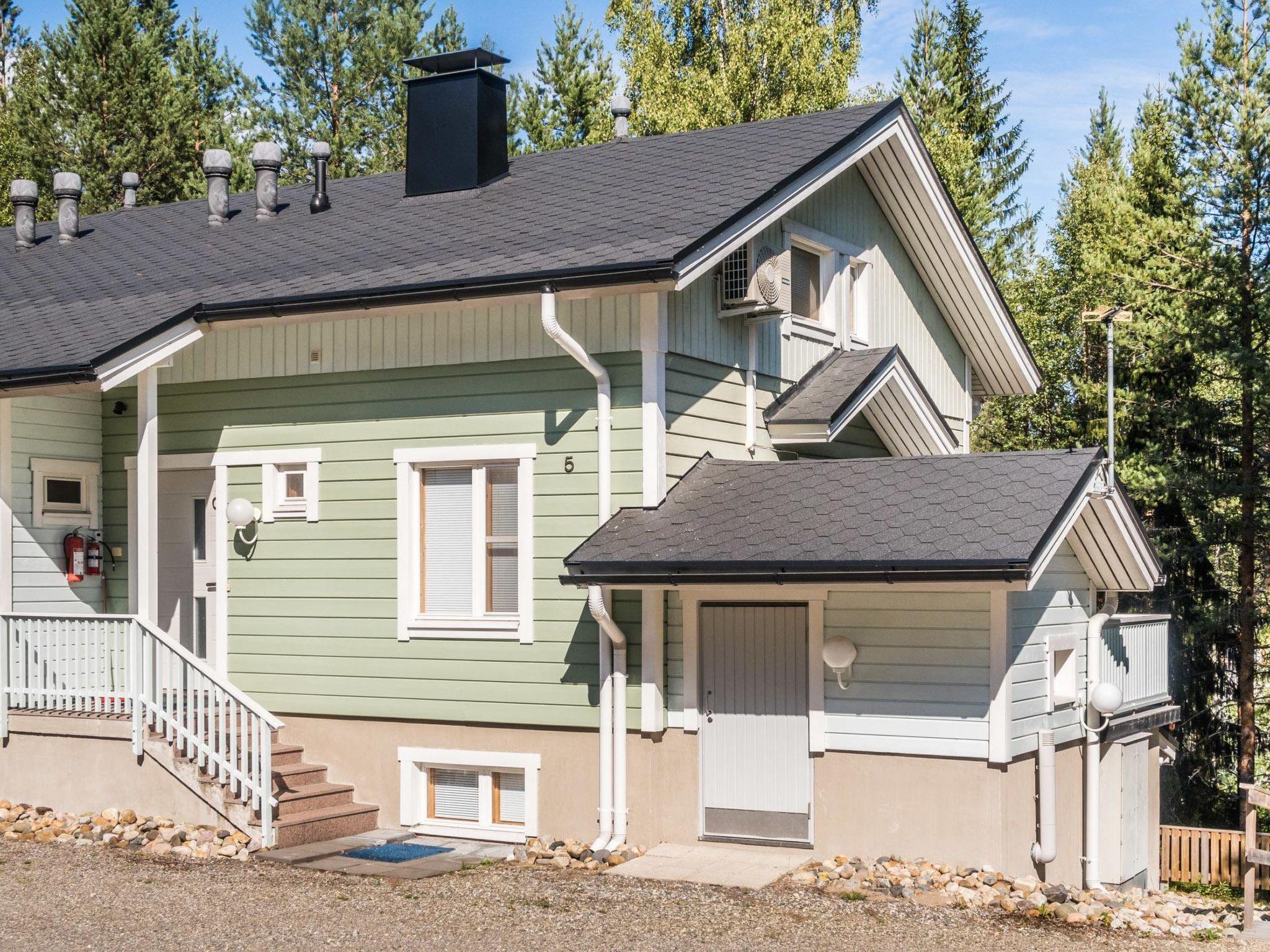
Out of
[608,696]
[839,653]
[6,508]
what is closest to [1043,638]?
[839,653]

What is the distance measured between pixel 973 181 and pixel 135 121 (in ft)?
58.6

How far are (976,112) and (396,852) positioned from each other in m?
27.6

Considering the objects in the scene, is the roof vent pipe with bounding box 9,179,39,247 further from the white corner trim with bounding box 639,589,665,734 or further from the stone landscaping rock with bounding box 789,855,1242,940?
the stone landscaping rock with bounding box 789,855,1242,940

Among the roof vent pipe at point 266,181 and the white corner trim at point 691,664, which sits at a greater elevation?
the roof vent pipe at point 266,181

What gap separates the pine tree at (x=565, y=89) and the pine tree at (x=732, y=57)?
2.26 metres

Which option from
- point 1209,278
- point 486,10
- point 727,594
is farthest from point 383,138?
point 727,594

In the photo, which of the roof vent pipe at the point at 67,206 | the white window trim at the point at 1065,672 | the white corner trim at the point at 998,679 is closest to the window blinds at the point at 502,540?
the white corner trim at the point at 998,679

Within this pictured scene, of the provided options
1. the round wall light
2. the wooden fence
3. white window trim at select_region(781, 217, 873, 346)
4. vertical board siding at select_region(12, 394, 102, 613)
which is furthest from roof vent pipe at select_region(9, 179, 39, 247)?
the wooden fence

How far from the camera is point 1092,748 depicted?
11.7 metres

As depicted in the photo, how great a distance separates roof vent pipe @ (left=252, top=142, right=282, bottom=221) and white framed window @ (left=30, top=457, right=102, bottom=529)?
3507 millimetres

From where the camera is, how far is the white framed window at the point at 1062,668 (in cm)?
1102

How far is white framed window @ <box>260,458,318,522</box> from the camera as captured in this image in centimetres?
1238

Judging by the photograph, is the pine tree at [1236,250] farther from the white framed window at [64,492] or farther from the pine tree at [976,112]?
the white framed window at [64,492]

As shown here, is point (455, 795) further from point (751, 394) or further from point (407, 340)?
point (751, 394)
